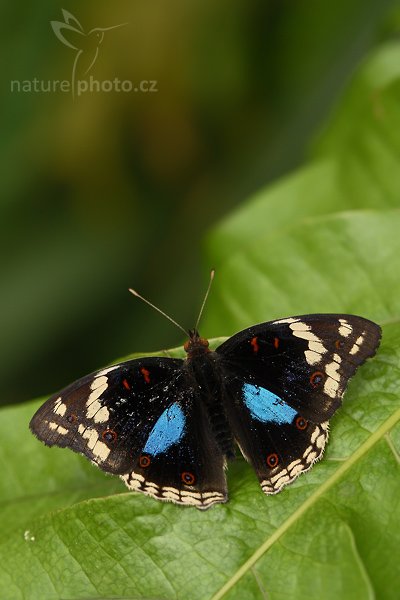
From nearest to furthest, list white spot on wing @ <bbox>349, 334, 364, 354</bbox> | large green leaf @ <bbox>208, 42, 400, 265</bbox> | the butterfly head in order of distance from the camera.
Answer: white spot on wing @ <bbox>349, 334, 364, 354</bbox> < the butterfly head < large green leaf @ <bbox>208, 42, 400, 265</bbox>

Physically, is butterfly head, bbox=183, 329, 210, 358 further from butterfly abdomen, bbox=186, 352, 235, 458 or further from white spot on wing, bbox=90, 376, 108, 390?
white spot on wing, bbox=90, 376, 108, 390

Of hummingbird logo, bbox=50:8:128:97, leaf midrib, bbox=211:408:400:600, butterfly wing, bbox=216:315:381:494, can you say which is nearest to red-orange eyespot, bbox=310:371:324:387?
butterfly wing, bbox=216:315:381:494

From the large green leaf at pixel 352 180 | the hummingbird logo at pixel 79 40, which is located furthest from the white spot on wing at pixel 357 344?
the hummingbird logo at pixel 79 40

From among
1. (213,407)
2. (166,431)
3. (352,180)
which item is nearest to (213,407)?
(213,407)

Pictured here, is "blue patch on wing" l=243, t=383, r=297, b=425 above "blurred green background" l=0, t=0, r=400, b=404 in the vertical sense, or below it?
below

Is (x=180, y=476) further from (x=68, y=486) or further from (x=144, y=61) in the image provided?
(x=144, y=61)

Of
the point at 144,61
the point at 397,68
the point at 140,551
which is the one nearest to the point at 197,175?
the point at 144,61

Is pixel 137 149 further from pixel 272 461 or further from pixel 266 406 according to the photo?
pixel 272 461

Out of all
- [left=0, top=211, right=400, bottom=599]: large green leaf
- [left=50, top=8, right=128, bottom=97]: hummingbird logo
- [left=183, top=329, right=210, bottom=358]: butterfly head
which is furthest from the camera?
[left=50, top=8, right=128, bottom=97]: hummingbird logo
